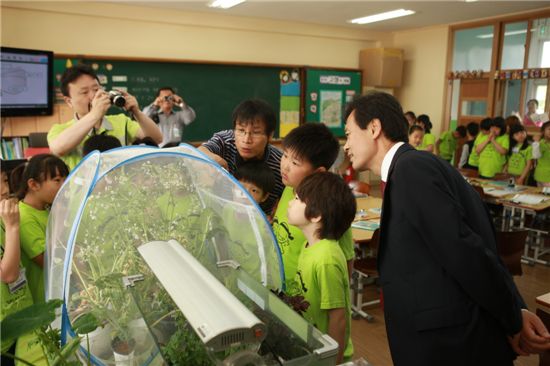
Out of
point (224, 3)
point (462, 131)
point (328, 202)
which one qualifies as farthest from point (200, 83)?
point (328, 202)

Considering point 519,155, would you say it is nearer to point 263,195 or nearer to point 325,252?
point 263,195

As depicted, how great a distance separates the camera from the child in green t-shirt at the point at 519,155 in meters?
5.76

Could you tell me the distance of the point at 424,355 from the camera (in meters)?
1.23

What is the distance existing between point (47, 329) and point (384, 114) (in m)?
1.08

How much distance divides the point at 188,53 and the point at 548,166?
5.46 meters

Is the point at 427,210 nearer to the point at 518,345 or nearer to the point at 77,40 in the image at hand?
the point at 518,345

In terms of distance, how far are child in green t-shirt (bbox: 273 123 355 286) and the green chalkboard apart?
188 inches

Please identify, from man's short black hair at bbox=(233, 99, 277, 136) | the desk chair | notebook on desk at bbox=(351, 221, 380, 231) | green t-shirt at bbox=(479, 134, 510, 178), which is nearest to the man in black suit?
man's short black hair at bbox=(233, 99, 277, 136)

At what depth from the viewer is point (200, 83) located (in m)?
6.73

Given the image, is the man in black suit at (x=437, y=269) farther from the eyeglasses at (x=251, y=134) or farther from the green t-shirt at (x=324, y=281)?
the eyeglasses at (x=251, y=134)

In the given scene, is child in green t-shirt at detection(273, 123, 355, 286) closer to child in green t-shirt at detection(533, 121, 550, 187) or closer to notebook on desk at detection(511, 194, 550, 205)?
notebook on desk at detection(511, 194, 550, 205)

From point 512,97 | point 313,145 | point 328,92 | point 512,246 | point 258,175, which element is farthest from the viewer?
point 328,92

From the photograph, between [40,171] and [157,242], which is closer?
[157,242]

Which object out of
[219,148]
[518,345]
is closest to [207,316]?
[518,345]
